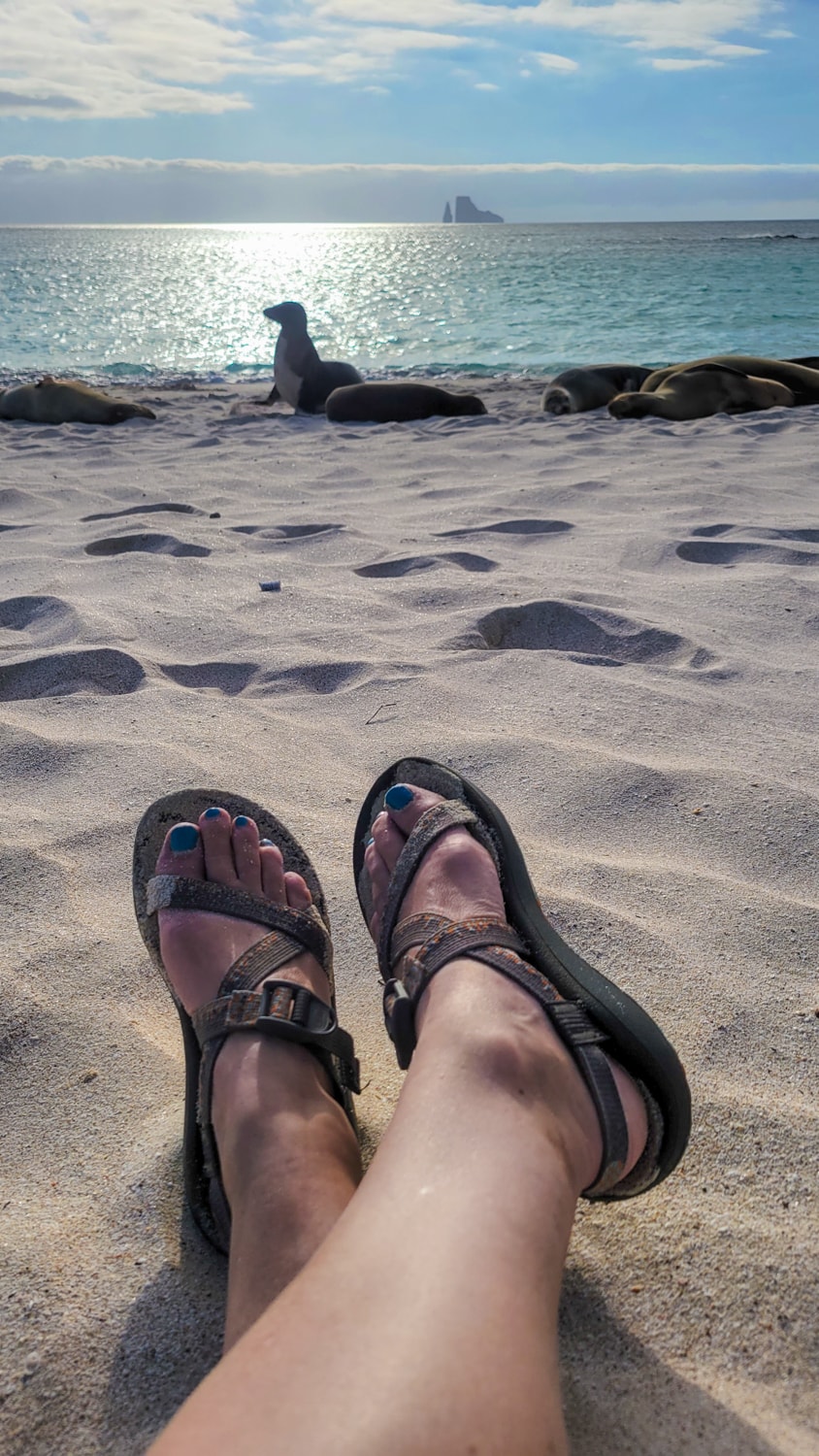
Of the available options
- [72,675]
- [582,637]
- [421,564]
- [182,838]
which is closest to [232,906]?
[182,838]

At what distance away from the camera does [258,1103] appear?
3.97 ft

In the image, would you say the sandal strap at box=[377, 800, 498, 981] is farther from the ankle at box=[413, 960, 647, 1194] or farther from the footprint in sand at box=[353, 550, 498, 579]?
the footprint in sand at box=[353, 550, 498, 579]

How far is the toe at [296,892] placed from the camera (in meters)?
1.63

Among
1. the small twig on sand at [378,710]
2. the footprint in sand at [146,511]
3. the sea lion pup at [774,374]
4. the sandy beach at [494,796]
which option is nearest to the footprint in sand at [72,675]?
the sandy beach at [494,796]

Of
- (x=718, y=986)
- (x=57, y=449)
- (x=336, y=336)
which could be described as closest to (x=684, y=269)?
(x=336, y=336)

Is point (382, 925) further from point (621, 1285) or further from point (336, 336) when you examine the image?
point (336, 336)

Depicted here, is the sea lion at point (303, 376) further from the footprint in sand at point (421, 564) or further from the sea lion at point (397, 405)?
the footprint in sand at point (421, 564)

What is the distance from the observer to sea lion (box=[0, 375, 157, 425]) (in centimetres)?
748

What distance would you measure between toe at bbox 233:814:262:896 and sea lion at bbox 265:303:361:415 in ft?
23.2

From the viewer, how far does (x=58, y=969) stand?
1537 mm

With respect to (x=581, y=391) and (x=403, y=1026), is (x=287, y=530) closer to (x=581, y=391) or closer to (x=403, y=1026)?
(x=403, y=1026)

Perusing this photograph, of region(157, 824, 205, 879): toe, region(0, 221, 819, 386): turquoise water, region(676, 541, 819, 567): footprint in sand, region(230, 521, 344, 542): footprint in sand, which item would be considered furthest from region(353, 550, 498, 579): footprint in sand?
region(0, 221, 819, 386): turquoise water

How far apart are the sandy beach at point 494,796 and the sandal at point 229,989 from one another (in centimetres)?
6

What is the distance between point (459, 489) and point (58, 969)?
11.2 feet
